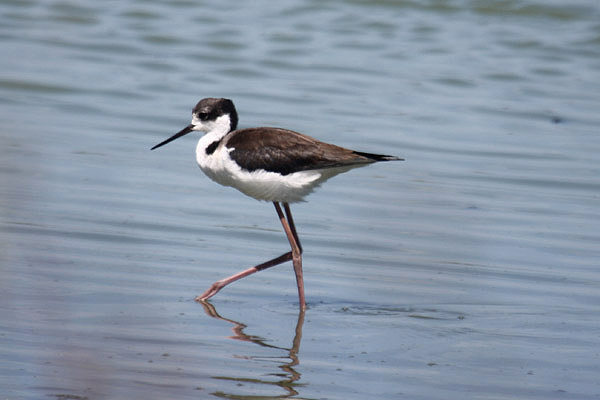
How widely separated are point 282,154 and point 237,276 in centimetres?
68

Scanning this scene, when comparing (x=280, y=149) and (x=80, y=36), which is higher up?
(x=280, y=149)

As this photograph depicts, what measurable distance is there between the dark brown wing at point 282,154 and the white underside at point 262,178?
0.11 ft

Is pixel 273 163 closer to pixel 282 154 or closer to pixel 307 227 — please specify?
pixel 282 154

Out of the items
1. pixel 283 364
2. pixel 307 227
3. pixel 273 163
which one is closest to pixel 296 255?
pixel 273 163

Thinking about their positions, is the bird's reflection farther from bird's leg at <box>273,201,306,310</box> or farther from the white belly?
the white belly

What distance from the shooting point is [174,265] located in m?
6.47

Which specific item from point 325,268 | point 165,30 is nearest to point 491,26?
point 165,30

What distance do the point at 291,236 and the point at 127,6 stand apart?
11306 millimetres

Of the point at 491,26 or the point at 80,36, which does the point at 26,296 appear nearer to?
the point at 80,36

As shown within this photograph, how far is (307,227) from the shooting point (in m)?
7.51

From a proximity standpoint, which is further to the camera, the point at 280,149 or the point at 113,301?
the point at 280,149

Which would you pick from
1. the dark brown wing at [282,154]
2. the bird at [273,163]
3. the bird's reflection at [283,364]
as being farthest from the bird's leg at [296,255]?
the dark brown wing at [282,154]

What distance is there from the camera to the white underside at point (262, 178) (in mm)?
6117

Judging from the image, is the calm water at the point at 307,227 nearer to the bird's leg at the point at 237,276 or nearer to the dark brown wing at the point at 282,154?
the bird's leg at the point at 237,276
